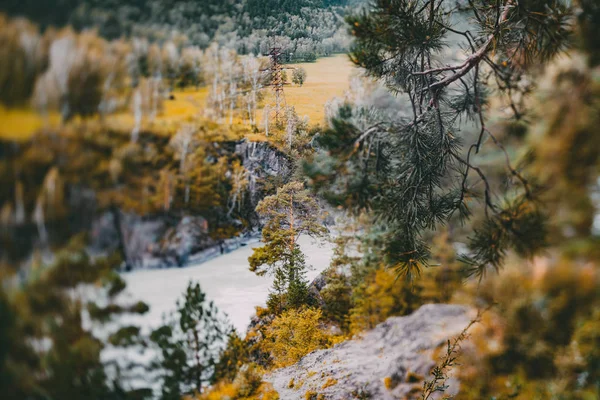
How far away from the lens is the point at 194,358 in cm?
88

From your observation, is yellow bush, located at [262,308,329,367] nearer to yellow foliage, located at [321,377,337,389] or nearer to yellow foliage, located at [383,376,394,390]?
yellow foliage, located at [321,377,337,389]

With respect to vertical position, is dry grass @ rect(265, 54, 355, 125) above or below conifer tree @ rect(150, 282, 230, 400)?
above

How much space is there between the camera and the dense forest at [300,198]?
26.3 inches

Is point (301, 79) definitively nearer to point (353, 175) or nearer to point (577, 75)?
point (353, 175)

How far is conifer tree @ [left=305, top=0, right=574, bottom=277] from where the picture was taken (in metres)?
1.17

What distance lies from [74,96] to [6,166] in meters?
0.16

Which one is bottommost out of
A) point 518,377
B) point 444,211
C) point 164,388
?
point 518,377

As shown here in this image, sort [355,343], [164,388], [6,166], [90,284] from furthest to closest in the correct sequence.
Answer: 1. [355,343]
2. [164,388]
3. [90,284]
4. [6,166]

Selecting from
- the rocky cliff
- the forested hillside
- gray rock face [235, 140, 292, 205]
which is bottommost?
the rocky cliff

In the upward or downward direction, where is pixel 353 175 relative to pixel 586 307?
upward

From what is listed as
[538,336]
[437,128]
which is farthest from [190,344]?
[538,336]

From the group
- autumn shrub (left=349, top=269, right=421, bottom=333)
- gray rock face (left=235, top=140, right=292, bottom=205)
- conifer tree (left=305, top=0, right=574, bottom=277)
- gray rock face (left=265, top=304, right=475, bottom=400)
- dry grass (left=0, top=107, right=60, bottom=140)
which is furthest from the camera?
autumn shrub (left=349, top=269, right=421, bottom=333)

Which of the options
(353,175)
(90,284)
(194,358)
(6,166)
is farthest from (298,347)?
(6,166)

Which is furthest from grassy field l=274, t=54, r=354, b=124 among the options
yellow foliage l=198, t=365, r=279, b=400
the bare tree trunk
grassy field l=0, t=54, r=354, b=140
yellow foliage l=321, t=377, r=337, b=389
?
yellow foliage l=321, t=377, r=337, b=389
